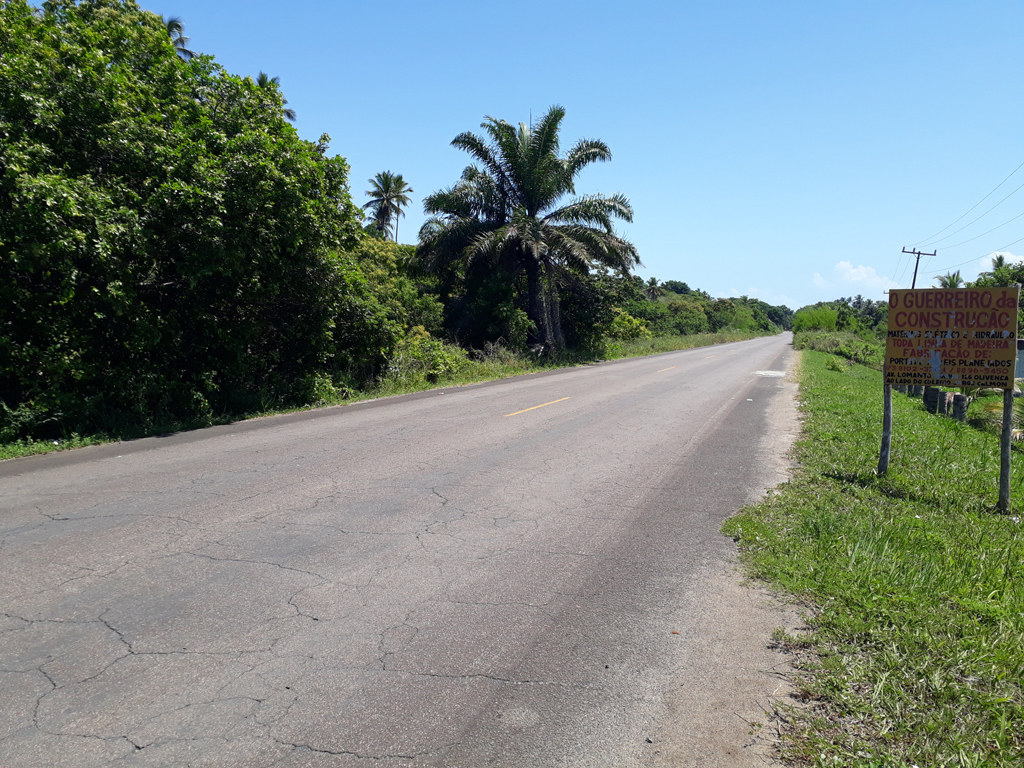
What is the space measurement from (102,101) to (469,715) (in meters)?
10.9

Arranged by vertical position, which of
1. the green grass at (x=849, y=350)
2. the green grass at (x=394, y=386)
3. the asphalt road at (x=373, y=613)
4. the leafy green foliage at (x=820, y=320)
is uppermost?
the leafy green foliage at (x=820, y=320)

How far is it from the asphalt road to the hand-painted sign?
203 centimetres

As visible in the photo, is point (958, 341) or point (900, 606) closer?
point (900, 606)

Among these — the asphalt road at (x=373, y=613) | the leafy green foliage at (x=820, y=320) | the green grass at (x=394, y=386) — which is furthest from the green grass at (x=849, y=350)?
the asphalt road at (x=373, y=613)

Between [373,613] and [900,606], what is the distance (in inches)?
128

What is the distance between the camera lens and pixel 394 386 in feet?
51.9

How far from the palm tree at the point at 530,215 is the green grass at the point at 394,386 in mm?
3446

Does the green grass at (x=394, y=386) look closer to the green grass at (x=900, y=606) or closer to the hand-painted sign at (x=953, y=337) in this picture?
the green grass at (x=900, y=606)

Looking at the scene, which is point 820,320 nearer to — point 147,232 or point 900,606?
point 147,232

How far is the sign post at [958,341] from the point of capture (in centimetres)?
627

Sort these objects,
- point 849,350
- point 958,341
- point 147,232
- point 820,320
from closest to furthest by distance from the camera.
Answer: point 958,341 < point 147,232 < point 849,350 < point 820,320

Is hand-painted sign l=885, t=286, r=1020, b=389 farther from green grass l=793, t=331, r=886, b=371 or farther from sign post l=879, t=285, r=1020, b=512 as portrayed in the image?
green grass l=793, t=331, r=886, b=371

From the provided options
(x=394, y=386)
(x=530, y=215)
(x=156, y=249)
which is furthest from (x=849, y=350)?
(x=156, y=249)

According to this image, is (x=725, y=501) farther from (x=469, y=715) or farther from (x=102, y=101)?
(x=102, y=101)
